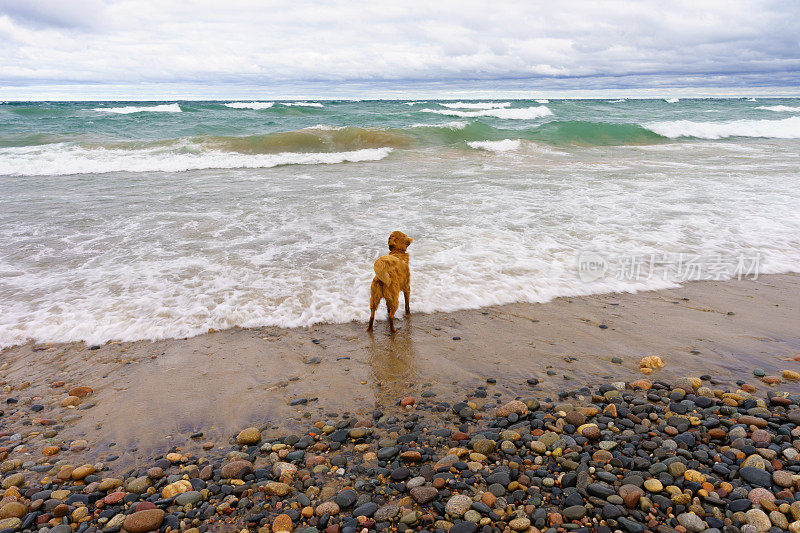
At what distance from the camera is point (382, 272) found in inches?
173

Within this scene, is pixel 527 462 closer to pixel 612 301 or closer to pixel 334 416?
pixel 334 416

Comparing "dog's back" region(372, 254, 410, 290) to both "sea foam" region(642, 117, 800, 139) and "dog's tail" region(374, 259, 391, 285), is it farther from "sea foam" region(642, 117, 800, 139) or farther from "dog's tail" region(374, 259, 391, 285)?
"sea foam" region(642, 117, 800, 139)

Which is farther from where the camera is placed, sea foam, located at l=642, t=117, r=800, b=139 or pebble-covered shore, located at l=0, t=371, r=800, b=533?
sea foam, located at l=642, t=117, r=800, b=139

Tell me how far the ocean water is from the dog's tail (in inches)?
29.8

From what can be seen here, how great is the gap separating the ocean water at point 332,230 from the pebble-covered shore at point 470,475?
1.99 metres

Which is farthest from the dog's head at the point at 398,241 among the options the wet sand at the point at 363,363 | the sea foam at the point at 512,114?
the sea foam at the point at 512,114

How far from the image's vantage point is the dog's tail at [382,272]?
4.39 m

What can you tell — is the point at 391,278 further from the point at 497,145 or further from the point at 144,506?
the point at 497,145

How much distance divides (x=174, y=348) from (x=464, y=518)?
336 cm

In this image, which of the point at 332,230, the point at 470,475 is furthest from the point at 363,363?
the point at 332,230

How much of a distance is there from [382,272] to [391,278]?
0.15 m

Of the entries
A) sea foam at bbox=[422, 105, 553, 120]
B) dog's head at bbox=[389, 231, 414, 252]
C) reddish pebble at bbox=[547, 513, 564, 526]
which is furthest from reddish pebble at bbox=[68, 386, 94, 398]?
sea foam at bbox=[422, 105, 553, 120]

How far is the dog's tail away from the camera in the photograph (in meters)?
4.39

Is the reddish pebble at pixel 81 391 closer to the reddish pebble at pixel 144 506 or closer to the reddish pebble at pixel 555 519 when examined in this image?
the reddish pebble at pixel 144 506
